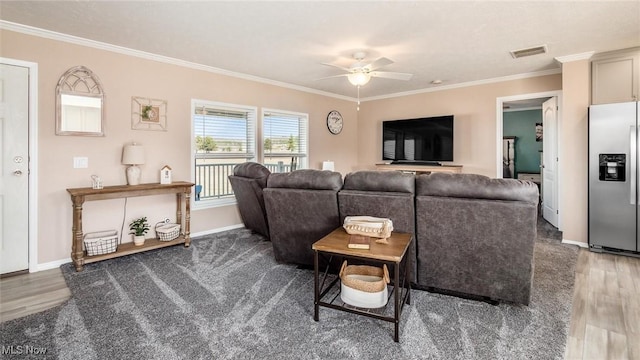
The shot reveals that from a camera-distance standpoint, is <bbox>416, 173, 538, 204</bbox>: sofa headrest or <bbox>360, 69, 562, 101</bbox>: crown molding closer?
<bbox>416, 173, 538, 204</bbox>: sofa headrest

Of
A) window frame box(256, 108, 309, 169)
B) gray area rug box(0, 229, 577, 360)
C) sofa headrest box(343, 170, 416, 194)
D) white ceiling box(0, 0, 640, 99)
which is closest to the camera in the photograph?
gray area rug box(0, 229, 577, 360)

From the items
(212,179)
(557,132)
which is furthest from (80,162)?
(557,132)

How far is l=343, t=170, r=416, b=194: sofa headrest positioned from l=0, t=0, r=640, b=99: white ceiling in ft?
4.91

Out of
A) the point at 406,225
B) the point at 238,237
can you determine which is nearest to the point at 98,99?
the point at 238,237

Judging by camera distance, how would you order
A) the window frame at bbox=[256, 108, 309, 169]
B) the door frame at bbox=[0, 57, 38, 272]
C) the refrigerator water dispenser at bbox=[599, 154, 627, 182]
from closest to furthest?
the door frame at bbox=[0, 57, 38, 272]
the refrigerator water dispenser at bbox=[599, 154, 627, 182]
the window frame at bbox=[256, 108, 309, 169]

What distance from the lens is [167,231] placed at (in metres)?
3.74

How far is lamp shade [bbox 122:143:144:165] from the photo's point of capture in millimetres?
3518

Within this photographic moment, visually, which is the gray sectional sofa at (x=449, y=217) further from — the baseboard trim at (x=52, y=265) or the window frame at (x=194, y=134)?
the baseboard trim at (x=52, y=265)

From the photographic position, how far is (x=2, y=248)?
297 cm

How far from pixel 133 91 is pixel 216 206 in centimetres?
190

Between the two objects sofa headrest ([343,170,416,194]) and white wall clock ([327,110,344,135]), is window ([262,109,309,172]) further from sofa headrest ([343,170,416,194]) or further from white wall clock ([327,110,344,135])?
sofa headrest ([343,170,416,194])

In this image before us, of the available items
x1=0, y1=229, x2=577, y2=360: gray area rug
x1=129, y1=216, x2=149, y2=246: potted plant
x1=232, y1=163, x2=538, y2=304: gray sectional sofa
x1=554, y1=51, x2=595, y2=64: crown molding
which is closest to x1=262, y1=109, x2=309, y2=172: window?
x1=129, y1=216, x2=149, y2=246: potted plant

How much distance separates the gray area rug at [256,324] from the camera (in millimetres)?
1818

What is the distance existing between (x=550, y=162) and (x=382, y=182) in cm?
413
